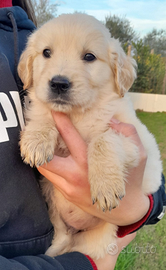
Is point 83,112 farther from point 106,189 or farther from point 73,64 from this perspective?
point 106,189

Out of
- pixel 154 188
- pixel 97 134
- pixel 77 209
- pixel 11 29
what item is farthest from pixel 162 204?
pixel 11 29

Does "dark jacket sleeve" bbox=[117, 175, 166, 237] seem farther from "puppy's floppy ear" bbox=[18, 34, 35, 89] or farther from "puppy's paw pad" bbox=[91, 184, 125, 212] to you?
"puppy's floppy ear" bbox=[18, 34, 35, 89]

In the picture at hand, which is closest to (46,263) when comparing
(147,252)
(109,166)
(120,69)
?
(109,166)

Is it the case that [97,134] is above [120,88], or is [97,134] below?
below

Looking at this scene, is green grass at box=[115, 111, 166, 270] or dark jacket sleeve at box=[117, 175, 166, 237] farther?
green grass at box=[115, 111, 166, 270]

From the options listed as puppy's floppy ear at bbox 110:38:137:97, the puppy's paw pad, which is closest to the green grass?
the puppy's paw pad

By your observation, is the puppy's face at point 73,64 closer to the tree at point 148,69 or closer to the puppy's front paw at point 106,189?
the puppy's front paw at point 106,189

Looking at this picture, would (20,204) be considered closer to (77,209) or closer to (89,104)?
(77,209)
